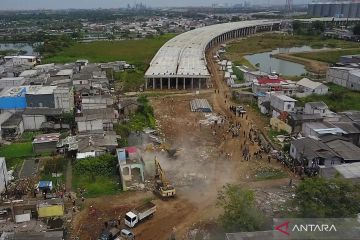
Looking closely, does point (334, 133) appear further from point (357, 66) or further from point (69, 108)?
point (357, 66)

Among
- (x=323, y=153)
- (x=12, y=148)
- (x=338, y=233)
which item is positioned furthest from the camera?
(x=12, y=148)

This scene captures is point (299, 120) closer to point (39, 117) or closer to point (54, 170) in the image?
point (54, 170)

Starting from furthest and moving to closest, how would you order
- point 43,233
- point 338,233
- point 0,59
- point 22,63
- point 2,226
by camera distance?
point 0,59 → point 22,63 → point 2,226 → point 43,233 → point 338,233

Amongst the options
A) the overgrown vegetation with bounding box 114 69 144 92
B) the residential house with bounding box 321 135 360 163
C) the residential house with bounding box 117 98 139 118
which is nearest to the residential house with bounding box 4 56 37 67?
the overgrown vegetation with bounding box 114 69 144 92

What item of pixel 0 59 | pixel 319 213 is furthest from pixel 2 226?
pixel 0 59

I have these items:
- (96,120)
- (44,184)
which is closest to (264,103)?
(96,120)

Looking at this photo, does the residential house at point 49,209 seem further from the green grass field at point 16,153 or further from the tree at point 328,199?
the tree at point 328,199
